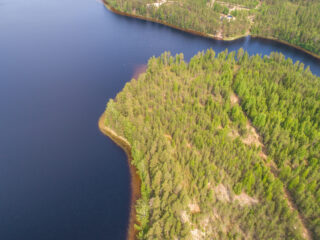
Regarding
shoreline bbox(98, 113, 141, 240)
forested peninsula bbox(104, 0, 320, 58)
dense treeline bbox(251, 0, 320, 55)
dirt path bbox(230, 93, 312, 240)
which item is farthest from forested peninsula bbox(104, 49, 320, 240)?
forested peninsula bbox(104, 0, 320, 58)

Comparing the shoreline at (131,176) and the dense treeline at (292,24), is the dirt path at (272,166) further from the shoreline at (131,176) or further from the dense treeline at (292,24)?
the dense treeline at (292,24)

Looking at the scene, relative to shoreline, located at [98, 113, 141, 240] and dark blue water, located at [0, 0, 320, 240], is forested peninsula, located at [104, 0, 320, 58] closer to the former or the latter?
dark blue water, located at [0, 0, 320, 240]

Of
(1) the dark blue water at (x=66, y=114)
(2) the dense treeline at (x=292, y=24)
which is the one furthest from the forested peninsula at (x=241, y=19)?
(1) the dark blue water at (x=66, y=114)

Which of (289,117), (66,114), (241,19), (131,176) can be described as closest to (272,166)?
(289,117)

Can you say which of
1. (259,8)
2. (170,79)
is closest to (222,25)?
(259,8)

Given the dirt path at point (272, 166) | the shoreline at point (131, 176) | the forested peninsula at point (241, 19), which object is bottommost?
the shoreline at point (131, 176)

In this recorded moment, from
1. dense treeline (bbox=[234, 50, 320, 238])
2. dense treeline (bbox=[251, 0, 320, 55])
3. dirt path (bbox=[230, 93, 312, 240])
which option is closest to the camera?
dirt path (bbox=[230, 93, 312, 240])
